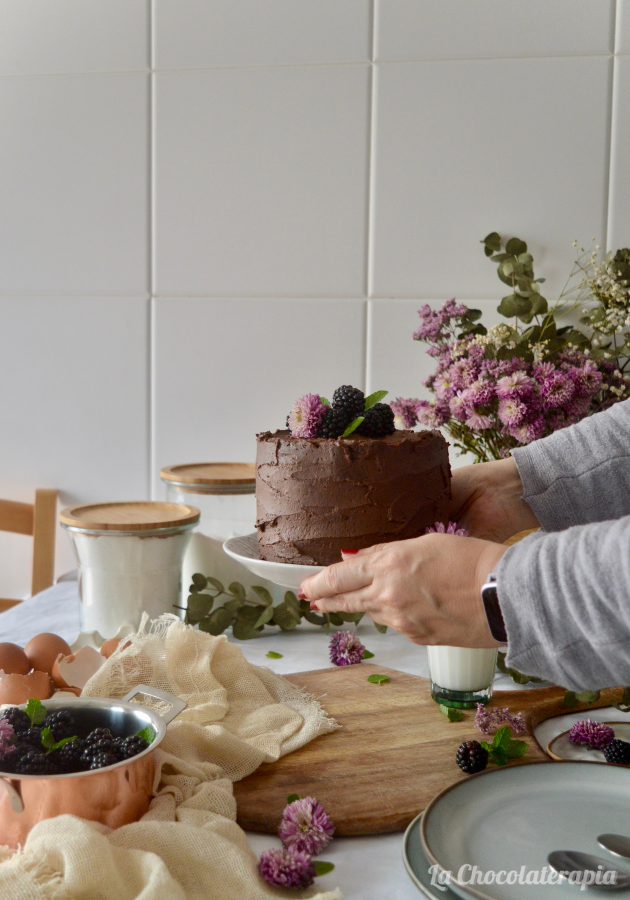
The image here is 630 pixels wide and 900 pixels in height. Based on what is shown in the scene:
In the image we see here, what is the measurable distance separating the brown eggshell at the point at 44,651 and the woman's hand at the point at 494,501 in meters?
0.55

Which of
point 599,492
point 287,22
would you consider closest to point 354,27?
point 287,22

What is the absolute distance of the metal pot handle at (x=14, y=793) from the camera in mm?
605

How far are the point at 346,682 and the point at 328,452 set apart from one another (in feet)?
1.17

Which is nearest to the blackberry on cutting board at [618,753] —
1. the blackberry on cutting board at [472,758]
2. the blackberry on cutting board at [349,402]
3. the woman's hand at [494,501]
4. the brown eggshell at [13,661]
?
the blackberry on cutting board at [472,758]

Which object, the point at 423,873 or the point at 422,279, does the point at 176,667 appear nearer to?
the point at 423,873

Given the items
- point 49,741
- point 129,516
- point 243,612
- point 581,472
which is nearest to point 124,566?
point 129,516

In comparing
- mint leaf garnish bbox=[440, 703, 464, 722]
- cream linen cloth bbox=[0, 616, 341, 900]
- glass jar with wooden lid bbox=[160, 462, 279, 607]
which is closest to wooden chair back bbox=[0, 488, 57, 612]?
glass jar with wooden lid bbox=[160, 462, 279, 607]

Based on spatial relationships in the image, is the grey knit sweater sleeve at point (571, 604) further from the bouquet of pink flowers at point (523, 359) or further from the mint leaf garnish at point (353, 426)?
the bouquet of pink flowers at point (523, 359)

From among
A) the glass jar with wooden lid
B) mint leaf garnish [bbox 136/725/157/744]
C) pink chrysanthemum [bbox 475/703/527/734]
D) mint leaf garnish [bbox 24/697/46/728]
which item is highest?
the glass jar with wooden lid

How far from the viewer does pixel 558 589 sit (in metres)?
0.61

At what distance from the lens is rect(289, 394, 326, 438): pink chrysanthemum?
2.99 feet

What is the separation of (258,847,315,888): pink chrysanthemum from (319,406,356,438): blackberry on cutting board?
0.44 metres

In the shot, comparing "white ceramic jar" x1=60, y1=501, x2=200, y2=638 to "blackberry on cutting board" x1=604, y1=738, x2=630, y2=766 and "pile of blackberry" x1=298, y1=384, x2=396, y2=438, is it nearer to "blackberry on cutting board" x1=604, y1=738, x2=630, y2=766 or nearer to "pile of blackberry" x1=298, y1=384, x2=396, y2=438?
"pile of blackberry" x1=298, y1=384, x2=396, y2=438

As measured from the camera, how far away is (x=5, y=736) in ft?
2.12
